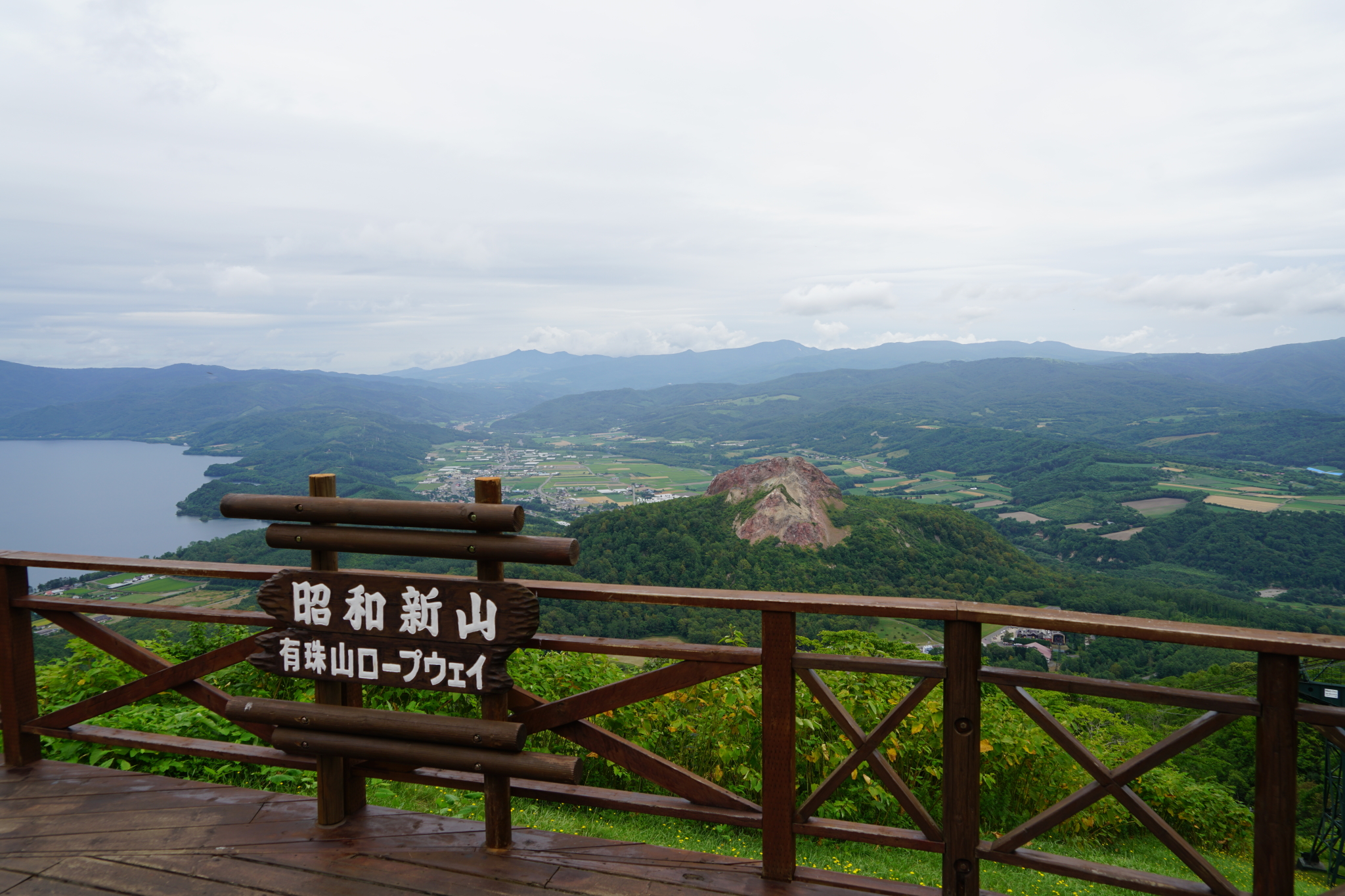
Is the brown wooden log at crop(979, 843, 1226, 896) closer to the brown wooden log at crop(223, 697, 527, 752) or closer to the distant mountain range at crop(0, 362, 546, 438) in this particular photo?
the brown wooden log at crop(223, 697, 527, 752)

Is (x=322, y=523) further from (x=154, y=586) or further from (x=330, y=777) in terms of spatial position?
(x=154, y=586)

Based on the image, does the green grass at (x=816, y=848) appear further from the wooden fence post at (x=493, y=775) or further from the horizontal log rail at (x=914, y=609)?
the horizontal log rail at (x=914, y=609)

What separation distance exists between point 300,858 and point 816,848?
257cm

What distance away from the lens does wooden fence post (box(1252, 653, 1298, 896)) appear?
7.44 ft

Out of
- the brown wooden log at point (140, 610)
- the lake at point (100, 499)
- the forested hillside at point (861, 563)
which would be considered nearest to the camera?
the brown wooden log at point (140, 610)

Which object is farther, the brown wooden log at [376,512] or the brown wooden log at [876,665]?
the brown wooden log at [376,512]

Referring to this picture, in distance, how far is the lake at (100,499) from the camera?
66.1 meters

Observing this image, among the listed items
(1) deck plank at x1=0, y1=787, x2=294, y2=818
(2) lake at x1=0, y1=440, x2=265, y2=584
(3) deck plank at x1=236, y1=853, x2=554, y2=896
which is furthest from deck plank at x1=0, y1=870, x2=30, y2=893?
(2) lake at x1=0, y1=440, x2=265, y2=584

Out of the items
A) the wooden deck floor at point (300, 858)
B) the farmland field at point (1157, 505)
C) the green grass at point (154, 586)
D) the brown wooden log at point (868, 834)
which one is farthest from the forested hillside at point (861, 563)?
the brown wooden log at point (868, 834)

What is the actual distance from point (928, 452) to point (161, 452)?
14511cm

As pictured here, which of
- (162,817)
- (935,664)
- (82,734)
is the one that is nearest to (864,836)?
(935,664)

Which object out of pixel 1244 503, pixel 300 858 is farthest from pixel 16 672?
pixel 1244 503

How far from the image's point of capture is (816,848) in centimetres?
392

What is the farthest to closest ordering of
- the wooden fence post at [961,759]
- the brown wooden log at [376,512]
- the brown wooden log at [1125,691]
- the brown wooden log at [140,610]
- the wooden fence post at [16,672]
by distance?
the wooden fence post at [16,672] → the brown wooden log at [140,610] → the brown wooden log at [376,512] → the wooden fence post at [961,759] → the brown wooden log at [1125,691]
